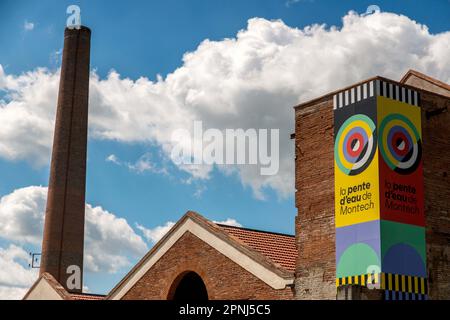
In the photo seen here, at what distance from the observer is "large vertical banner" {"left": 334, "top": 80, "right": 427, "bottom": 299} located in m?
17.9

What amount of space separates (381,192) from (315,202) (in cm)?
229

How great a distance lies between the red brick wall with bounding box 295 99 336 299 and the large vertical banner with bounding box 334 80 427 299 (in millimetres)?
370

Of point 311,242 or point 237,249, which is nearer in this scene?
point 311,242

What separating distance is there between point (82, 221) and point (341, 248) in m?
26.8

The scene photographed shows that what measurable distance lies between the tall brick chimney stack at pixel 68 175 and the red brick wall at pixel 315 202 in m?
24.6

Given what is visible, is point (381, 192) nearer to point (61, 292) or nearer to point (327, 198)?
point (327, 198)

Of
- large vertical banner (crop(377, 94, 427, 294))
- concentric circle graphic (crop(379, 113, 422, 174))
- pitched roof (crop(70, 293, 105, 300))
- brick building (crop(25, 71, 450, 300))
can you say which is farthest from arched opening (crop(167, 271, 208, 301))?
pitched roof (crop(70, 293, 105, 300))

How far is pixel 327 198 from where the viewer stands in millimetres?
19422

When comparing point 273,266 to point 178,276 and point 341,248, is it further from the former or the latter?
point 178,276

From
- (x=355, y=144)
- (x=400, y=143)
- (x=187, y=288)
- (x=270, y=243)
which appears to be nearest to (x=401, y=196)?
(x=400, y=143)

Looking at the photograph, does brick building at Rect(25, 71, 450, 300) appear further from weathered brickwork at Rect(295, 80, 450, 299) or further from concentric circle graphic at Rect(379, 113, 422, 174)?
concentric circle graphic at Rect(379, 113, 422, 174)
